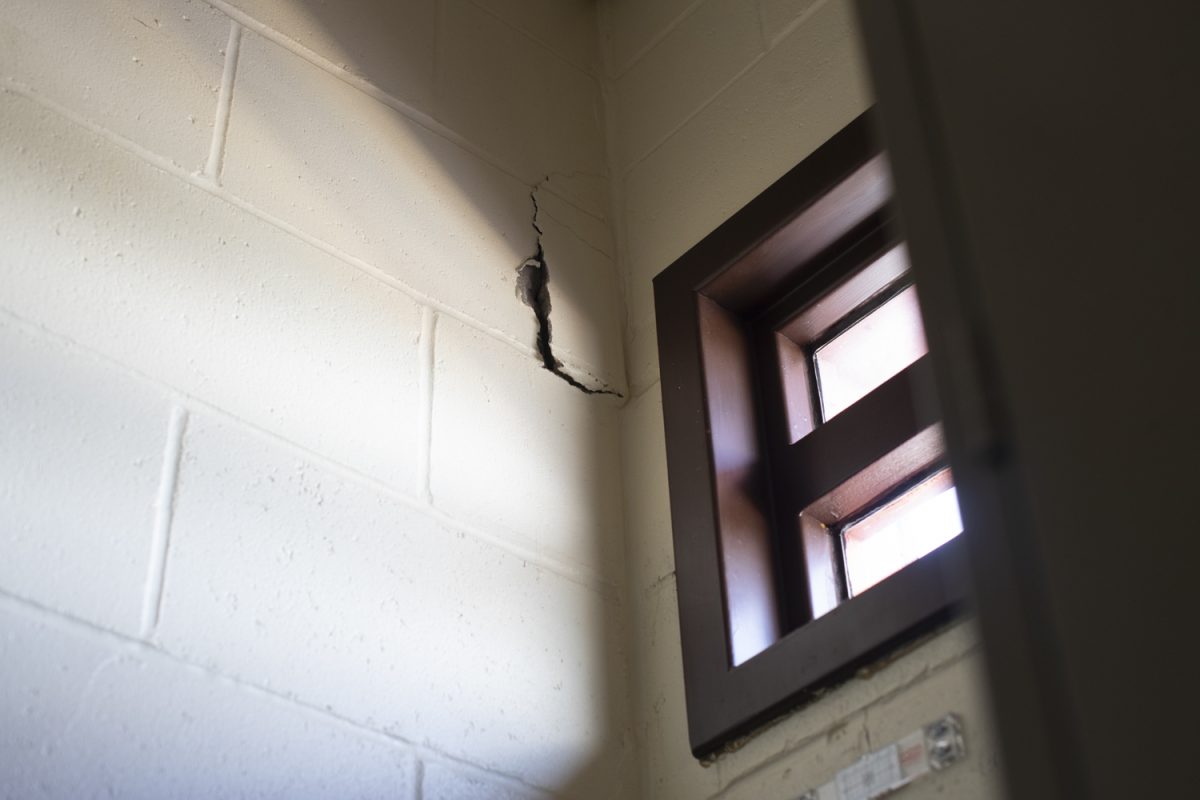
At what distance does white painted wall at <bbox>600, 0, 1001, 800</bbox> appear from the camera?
1.57m

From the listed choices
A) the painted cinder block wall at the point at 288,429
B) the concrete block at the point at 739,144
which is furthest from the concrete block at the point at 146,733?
the concrete block at the point at 739,144

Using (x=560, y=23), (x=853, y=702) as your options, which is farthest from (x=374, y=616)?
(x=560, y=23)

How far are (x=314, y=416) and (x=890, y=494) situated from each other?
787 mm

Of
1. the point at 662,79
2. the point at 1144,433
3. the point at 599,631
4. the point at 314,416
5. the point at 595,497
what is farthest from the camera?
the point at 662,79

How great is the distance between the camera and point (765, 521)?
77.2 inches

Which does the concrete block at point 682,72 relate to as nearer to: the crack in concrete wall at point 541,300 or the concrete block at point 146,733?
the crack in concrete wall at point 541,300

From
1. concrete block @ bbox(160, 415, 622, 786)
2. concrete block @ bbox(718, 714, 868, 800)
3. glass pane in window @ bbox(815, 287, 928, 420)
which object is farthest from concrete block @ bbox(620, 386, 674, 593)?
concrete block @ bbox(718, 714, 868, 800)

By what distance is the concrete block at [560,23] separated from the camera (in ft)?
8.38

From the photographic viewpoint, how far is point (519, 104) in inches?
95.3

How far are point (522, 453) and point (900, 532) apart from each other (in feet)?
1.83

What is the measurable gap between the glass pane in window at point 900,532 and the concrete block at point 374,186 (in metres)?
0.61

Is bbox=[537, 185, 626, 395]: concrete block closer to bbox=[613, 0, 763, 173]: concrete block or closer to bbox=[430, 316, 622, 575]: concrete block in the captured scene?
bbox=[430, 316, 622, 575]: concrete block

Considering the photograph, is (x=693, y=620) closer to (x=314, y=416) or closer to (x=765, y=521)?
(x=765, y=521)

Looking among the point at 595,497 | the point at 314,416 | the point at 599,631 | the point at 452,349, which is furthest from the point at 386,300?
the point at 599,631
